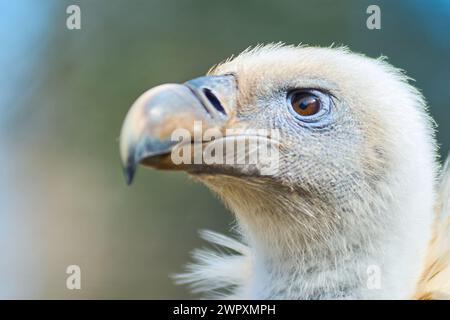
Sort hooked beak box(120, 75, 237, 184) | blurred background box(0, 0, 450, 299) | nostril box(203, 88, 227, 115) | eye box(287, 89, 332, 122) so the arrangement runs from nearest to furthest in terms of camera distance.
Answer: hooked beak box(120, 75, 237, 184), nostril box(203, 88, 227, 115), eye box(287, 89, 332, 122), blurred background box(0, 0, 450, 299)

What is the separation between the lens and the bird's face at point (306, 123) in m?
2.28

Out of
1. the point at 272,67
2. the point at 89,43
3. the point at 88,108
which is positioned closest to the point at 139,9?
the point at 89,43

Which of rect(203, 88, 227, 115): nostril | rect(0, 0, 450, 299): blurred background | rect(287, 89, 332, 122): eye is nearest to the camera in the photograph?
rect(203, 88, 227, 115): nostril

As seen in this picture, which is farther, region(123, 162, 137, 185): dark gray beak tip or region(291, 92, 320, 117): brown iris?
region(291, 92, 320, 117): brown iris

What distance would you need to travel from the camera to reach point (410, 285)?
2.34 m

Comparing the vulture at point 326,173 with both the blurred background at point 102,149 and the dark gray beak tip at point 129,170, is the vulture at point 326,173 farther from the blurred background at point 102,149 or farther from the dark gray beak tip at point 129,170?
the blurred background at point 102,149

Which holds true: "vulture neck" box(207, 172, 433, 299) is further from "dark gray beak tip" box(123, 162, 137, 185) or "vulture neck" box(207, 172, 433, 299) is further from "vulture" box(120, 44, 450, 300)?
"dark gray beak tip" box(123, 162, 137, 185)

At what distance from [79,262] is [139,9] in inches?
96.4

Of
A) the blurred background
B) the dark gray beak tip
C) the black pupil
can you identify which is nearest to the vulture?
the black pupil

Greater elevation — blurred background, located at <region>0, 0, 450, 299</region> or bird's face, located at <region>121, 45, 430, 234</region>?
blurred background, located at <region>0, 0, 450, 299</region>

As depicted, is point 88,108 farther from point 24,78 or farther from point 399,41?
point 399,41

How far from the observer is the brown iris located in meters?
2.37

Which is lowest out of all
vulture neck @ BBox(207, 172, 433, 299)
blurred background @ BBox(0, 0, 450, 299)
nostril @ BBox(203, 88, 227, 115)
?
vulture neck @ BBox(207, 172, 433, 299)

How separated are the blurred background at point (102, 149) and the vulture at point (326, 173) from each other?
4004 millimetres
